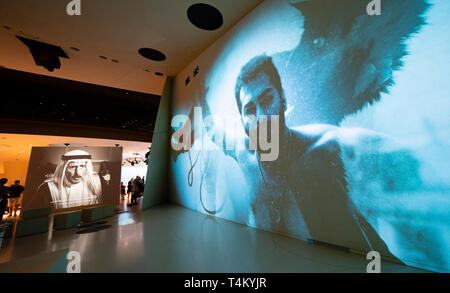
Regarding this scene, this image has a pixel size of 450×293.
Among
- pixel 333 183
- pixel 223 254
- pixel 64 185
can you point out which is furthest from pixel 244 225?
pixel 64 185

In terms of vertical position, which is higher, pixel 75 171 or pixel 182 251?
pixel 75 171

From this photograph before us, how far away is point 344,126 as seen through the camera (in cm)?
218

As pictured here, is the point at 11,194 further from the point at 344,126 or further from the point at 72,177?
the point at 344,126

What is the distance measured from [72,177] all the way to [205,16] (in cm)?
814

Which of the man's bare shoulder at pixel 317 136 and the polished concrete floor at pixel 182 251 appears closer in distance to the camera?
the polished concrete floor at pixel 182 251

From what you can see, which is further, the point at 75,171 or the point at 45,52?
the point at 75,171

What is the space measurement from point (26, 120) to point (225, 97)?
32.4 feet

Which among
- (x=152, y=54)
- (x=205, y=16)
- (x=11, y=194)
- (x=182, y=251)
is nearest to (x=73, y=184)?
(x=11, y=194)

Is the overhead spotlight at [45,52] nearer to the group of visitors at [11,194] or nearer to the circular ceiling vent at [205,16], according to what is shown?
the group of visitors at [11,194]

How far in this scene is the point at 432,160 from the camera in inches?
64.2

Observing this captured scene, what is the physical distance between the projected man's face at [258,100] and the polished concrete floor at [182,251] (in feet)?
6.09

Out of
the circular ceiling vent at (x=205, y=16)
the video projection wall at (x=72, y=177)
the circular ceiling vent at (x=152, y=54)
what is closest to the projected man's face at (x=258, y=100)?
the circular ceiling vent at (x=205, y=16)

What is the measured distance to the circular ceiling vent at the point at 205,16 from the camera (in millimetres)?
3611

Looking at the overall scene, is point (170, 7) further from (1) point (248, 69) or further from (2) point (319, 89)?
(2) point (319, 89)
